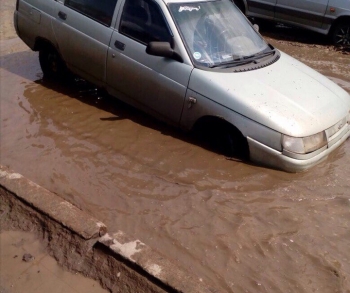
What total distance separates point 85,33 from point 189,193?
2880 mm

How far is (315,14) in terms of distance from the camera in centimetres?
944

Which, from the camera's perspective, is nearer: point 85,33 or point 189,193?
point 189,193

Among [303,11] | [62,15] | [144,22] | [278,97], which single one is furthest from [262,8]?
[278,97]

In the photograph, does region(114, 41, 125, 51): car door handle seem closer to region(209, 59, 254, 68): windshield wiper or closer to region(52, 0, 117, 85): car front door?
region(52, 0, 117, 85): car front door

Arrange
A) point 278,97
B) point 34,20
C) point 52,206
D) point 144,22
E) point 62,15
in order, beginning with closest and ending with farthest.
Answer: point 52,206 < point 278,97 < point 144,22 < point 62,15 < point 34,20

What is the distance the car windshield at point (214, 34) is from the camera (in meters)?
5.16

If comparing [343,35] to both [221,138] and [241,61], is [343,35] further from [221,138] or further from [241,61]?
[221,138]

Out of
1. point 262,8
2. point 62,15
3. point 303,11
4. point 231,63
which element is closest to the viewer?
point 231,63

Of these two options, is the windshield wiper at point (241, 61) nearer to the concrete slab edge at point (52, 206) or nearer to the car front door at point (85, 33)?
the car front door at point (85, 33)

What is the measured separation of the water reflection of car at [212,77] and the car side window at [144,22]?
1 cm

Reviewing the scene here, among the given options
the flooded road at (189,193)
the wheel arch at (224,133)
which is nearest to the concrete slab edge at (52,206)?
the flooded road at (189,193)

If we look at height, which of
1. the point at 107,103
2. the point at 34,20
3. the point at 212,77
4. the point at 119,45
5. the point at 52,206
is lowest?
the point at 107,103

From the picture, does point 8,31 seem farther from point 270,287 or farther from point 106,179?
point 270,287

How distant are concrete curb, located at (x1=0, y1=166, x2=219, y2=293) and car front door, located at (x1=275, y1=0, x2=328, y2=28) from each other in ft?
24.1
